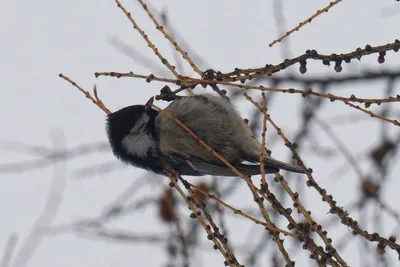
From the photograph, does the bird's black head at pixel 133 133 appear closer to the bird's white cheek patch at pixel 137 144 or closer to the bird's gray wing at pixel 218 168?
the bird's white cheek patch at pixel 137 144

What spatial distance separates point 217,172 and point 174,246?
0.54 meters

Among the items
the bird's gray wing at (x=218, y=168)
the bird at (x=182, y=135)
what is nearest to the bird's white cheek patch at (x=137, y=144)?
the bird at (x=182, y=135)

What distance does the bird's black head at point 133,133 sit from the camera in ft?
13.7

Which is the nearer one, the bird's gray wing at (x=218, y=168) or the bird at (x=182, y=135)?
the bird's gray wing at (x=218, y=168)

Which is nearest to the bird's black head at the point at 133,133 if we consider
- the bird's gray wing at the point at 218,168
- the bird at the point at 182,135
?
the bird at the point at 182,135

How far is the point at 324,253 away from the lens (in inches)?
91.8

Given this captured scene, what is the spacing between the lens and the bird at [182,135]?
13.7ft

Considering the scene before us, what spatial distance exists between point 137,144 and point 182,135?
284 millimetres

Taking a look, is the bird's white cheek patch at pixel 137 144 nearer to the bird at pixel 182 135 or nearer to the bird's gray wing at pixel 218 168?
the bird at pixel 182 135

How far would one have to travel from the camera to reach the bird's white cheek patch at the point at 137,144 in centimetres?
423

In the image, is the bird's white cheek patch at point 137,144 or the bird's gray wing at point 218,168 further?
the bird's white cheek patch at point 137,144

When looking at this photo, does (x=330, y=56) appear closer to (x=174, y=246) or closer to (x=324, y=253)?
(x=324, y=253)

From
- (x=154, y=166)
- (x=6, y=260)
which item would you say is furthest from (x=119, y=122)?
(x=6, y=260)

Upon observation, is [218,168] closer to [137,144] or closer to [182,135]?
[182,135]
